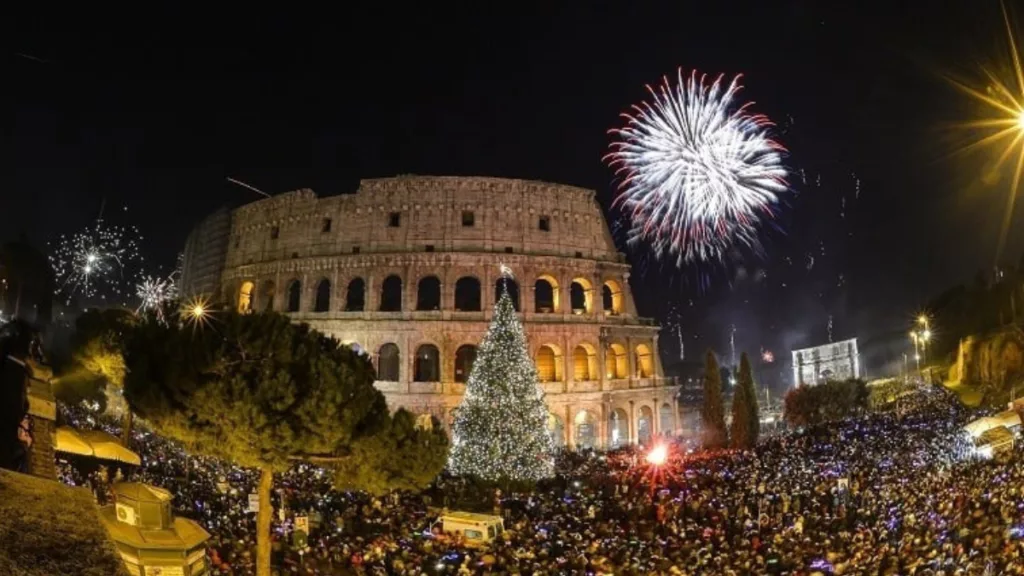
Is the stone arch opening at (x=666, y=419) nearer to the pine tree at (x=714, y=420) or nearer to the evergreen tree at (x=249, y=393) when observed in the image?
the pine tree at (x=714, y=420)

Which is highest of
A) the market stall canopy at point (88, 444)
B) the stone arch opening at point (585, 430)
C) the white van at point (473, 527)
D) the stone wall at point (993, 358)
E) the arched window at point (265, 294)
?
the arched window at point (265, 294)

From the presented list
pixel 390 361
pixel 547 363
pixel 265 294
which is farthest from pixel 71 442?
pixel 547 363

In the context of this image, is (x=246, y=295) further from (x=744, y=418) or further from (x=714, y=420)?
(x=744, y=418)

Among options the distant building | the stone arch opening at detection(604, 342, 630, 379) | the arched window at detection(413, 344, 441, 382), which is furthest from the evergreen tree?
the distant building

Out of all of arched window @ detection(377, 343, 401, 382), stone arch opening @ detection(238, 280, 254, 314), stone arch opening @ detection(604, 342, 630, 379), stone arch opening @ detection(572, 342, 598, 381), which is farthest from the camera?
stone arch opening @ detection(238, 280, 254, 314)

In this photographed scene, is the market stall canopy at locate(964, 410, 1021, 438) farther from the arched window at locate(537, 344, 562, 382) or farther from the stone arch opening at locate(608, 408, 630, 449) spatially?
the arched window at locate(537, 344, 562, 382)

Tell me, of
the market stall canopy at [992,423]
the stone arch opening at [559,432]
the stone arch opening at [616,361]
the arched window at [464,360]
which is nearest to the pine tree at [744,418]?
the stone arch opening at [616,361]

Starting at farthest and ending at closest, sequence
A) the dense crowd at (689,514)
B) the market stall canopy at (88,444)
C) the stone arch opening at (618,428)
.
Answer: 1. the stone arch opening at (618,428)
2. the dense crowd at (689,514)
3. the market stall canopy at (88,444)

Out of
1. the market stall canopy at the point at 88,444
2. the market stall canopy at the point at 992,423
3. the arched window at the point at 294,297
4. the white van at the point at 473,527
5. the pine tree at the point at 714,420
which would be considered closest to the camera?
the market stall canopy at the point at 88,444
